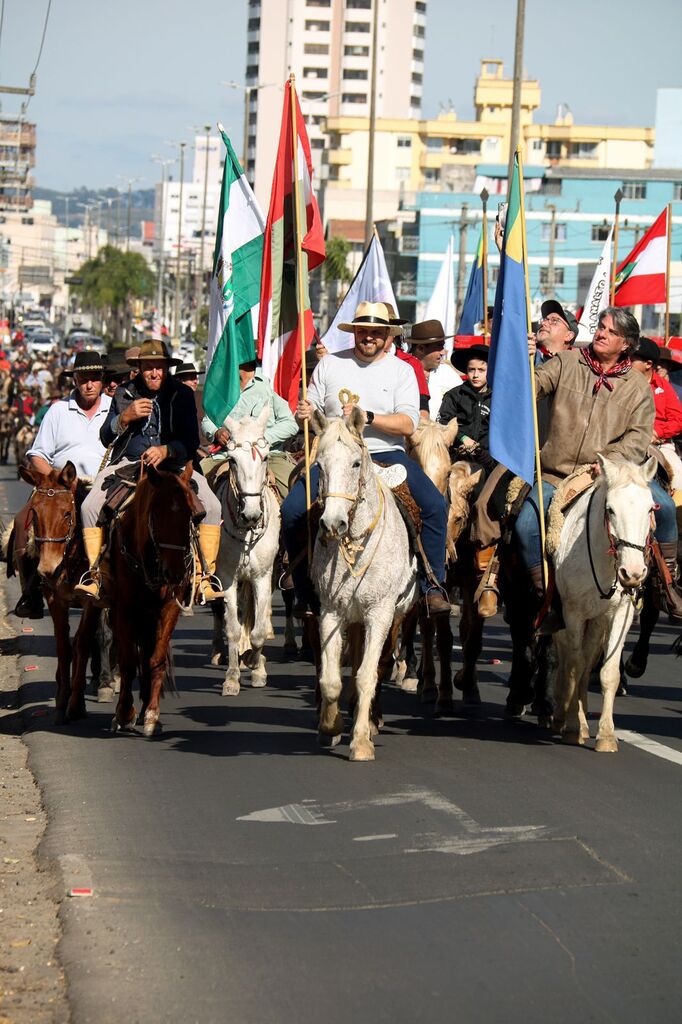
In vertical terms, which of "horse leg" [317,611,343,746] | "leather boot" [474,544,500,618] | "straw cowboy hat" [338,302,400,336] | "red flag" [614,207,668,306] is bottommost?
"horse leg" [317,611,343,746]

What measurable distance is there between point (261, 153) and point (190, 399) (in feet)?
529

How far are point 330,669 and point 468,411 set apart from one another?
4.23 metres

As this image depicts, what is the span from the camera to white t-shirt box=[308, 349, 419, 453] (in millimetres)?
10672

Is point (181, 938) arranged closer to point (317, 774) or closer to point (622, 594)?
point (317, 774)

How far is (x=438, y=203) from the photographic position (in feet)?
381

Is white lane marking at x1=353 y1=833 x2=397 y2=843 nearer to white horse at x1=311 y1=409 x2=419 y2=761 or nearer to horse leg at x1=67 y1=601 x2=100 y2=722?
white horse at x1=311 y1=409 x2=419 y2=761

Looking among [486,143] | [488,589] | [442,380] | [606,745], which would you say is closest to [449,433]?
[488,589]

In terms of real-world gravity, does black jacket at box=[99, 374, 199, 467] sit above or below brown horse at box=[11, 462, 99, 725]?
above

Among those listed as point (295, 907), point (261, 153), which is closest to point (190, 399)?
point (295, 907)

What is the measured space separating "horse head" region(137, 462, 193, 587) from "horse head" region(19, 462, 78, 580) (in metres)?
0.83

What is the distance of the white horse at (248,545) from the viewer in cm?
1280

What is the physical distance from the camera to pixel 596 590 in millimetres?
10414

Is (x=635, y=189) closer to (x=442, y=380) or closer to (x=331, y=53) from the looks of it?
(x=331, y=53)

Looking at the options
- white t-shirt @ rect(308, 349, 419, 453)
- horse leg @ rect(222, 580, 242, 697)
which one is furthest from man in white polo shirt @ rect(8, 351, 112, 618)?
white t-shirt @ rect(308, 349, 419, 453)
